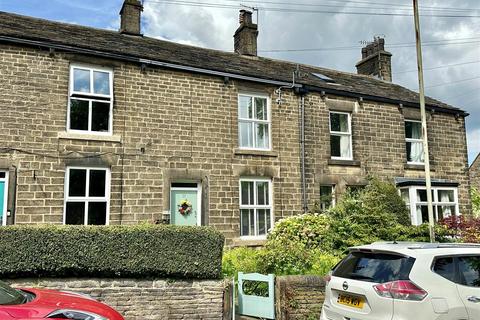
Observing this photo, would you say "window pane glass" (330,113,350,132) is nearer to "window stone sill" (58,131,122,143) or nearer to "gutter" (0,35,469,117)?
"gutter" (0,35,469,117)

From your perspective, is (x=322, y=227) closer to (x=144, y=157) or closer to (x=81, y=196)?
(x=144, y=157)

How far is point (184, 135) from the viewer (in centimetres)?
1397

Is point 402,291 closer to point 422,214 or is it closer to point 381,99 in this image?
point 422,214

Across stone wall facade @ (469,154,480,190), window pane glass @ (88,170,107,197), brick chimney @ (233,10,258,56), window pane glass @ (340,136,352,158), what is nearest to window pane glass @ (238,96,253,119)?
window pane glass @ (340,136,352,158)

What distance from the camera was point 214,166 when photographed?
1420 cm

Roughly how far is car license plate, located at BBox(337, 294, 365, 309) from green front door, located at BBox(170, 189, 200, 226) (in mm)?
7865

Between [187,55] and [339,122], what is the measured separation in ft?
20.3

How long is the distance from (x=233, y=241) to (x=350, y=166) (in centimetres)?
557

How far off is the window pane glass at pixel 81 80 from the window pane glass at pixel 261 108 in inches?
221

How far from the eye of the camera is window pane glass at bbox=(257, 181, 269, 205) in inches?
591

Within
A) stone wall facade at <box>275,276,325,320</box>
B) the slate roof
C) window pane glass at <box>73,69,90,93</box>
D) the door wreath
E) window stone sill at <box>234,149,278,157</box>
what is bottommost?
stone wall facade at <box>275,276,325,320</box>

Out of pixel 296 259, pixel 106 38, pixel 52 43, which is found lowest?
pixel 296 259

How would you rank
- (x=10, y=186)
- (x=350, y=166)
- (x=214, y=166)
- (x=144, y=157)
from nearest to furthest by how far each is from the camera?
1. (x=10, y=186)
2. (x=144, y=157)
3. (x=214, y=166)
4. (x=350, y=166)

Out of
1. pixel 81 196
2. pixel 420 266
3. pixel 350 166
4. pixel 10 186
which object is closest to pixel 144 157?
pixel 81 196
